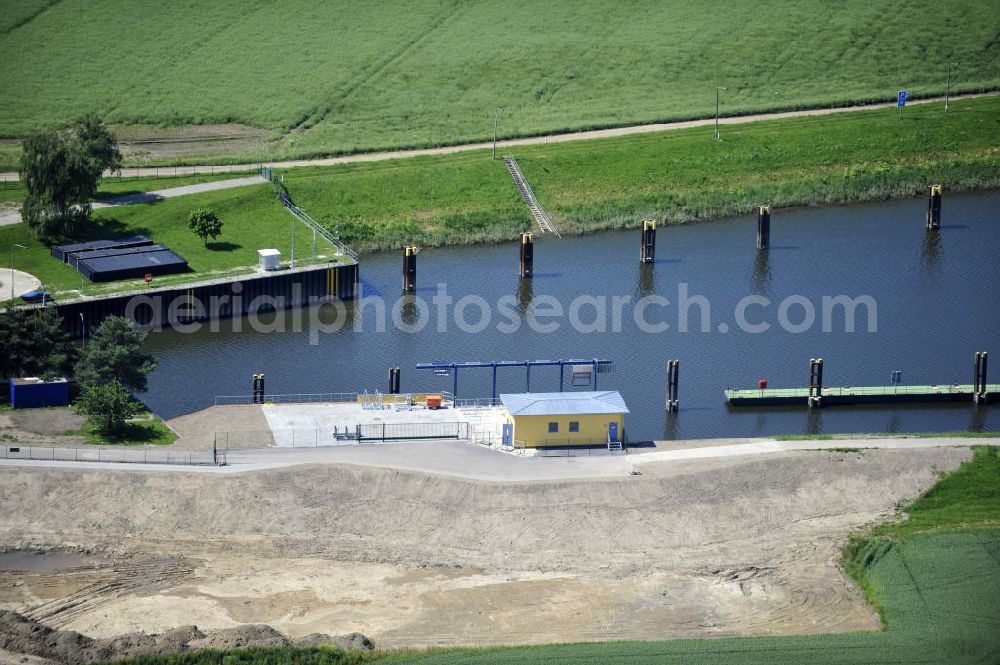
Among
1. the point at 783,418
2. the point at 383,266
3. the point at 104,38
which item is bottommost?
the point at 783,418

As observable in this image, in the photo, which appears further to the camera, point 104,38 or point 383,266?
point 104,38

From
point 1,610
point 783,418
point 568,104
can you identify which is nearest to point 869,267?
point 783,418

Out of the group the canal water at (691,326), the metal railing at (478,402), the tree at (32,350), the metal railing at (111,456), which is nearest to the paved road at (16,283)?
the canal water at (691,326)

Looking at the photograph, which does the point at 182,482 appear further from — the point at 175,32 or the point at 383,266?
the point at 175,32

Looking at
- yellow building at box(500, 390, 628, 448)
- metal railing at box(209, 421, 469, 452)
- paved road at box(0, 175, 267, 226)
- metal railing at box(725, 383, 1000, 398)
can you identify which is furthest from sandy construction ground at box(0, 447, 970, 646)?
paved road at box(0, 175, 267, 226)

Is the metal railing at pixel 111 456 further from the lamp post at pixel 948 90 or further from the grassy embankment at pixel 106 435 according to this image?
the lamp post at pixel 948 90

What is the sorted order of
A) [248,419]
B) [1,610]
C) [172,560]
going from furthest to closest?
[248,419], [172,560], [1,610]
